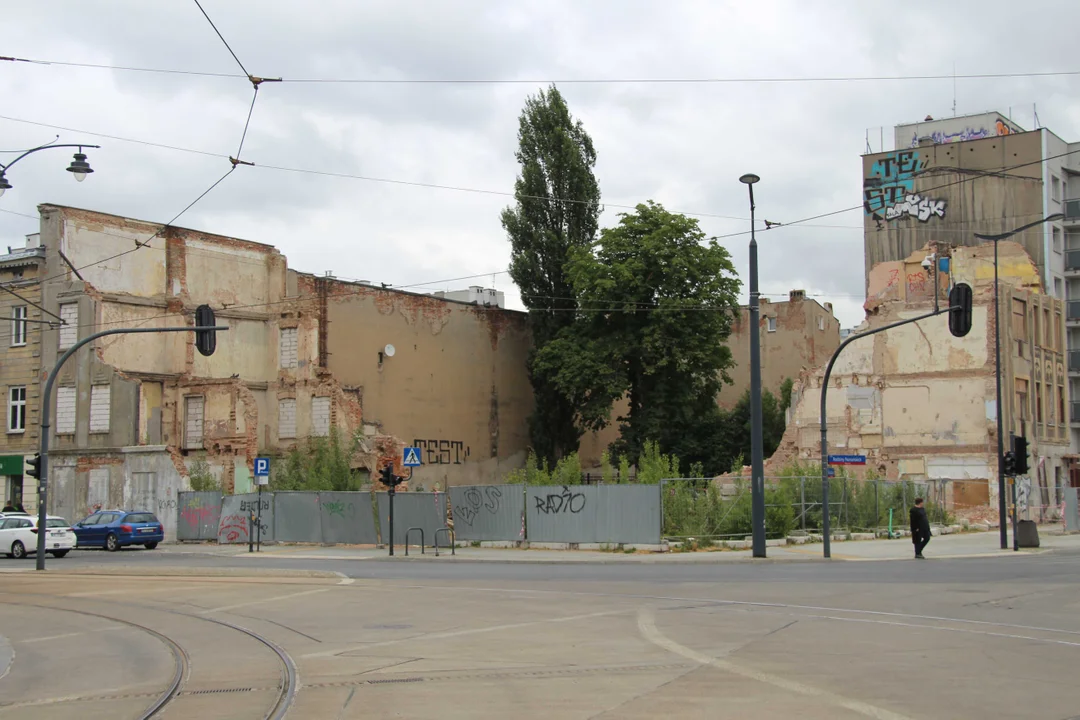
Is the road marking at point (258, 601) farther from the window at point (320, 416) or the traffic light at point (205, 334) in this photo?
the window at point (320, 416)

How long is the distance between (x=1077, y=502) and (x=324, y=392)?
105 feet

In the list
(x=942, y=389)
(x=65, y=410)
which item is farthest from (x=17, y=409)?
(x=942, y=389)

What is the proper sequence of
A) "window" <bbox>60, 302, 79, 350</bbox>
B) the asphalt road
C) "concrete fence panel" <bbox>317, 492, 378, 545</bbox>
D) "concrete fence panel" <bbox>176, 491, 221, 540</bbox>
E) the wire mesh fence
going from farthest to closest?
1. "window" <bbox>60, 302, 79, 350</bbox>
2. "concrete fence panel" <bbox>176, 491, 221, 540</bbox>
3. "concrete fence panel" <bbox>317, 492, 378, 545</bbox>
4. the wire mesh fence
5. the asphalt road

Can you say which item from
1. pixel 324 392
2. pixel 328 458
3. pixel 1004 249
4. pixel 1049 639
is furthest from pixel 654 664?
pixel 1004 249

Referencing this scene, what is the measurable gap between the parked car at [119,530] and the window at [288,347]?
1411 cm

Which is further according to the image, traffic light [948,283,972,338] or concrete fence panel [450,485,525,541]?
concrete fence panel [450,485,525,541]

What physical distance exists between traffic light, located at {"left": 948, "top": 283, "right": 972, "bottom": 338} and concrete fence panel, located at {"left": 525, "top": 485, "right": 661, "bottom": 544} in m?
9.87

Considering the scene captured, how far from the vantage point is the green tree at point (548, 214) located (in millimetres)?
56969

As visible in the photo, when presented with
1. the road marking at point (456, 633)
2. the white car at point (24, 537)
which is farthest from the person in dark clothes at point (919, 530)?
the white car at point (24, 537)

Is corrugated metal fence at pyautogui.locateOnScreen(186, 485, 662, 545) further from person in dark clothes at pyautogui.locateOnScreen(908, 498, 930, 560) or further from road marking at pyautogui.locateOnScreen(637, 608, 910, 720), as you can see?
road marking at pyautogui.locateOnScreen(637, 608, 910, 720)

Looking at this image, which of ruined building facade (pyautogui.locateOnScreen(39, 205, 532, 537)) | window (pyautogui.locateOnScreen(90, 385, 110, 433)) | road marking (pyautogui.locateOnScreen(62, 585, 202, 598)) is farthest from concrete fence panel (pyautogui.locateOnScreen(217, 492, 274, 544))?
road marking (pyautogui.locateOnScreen(62, 585, 202, 598))

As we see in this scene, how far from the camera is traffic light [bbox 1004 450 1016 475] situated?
32.4 m

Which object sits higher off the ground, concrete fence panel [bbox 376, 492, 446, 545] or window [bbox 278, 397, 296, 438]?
window [bbox 278, 397, 296, 438]

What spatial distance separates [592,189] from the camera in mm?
57844
